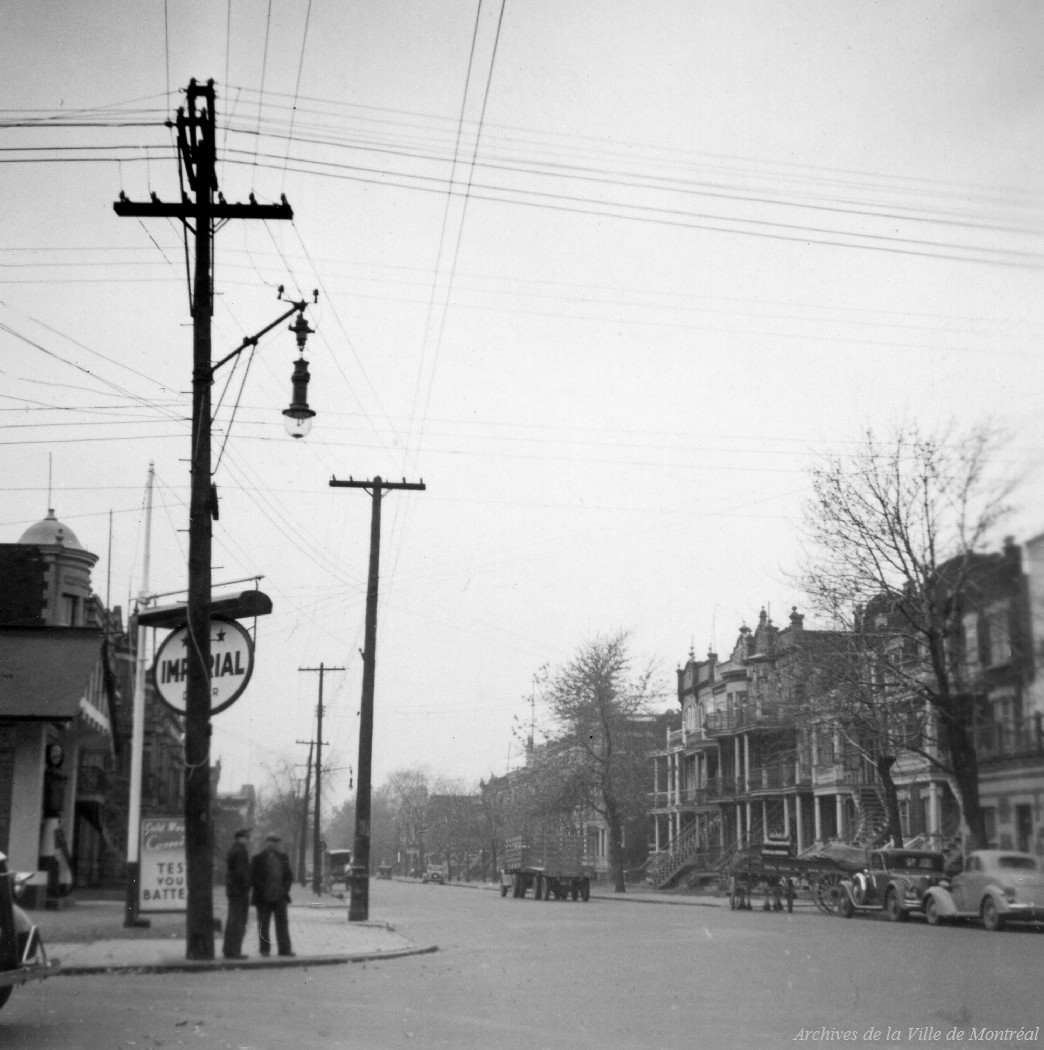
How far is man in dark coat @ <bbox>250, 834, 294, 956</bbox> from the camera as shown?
53.8 feet

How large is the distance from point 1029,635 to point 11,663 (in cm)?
2656

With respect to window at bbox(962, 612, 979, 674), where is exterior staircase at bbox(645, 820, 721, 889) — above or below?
below

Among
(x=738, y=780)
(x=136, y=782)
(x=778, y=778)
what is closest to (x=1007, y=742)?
(x=136, y=782)

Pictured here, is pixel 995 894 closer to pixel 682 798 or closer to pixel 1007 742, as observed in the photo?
pixel 1007 742

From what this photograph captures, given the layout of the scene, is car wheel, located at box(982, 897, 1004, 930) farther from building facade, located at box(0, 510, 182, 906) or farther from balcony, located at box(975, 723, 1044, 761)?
balcony, located at box(975, 723, 1044, 761)

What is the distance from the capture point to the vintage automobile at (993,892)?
290 centimetres

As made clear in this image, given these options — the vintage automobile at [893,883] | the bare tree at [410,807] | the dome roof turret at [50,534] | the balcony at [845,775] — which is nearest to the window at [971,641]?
the vintage automobile at [893,883]

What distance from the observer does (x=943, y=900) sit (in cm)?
2444

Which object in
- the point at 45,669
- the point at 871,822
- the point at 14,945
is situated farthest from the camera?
the point at 871,822

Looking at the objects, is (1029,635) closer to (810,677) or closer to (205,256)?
(205,256)

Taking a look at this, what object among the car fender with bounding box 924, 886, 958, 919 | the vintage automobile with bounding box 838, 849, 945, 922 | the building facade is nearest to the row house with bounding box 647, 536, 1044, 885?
the vintage automobile with bounding box 838, 849, 945, 922

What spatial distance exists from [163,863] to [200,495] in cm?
603

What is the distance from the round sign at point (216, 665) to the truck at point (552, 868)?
33.2 meters

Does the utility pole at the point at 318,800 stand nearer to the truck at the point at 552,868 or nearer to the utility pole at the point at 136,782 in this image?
the truck at the point at 552,868
